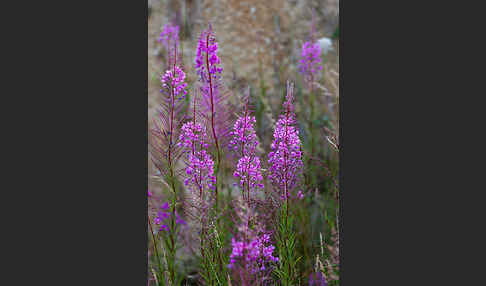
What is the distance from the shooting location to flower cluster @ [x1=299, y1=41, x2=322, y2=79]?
4078 mm

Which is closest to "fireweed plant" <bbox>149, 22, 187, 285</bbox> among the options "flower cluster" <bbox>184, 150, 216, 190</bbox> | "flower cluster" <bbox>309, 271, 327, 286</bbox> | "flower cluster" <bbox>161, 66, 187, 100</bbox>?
"flower cluster" <bbox>161, 66, 187, 100</bbox>

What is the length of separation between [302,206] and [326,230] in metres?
0.23

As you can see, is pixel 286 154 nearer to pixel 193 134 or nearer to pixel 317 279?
pixel 193 134

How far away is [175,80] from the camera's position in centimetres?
321

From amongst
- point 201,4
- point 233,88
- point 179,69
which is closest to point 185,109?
point 179,69

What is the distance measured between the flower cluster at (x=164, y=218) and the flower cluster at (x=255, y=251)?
2.38ft

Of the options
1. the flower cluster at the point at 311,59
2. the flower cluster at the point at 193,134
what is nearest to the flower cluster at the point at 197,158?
the flower cluster at the point at 193,134

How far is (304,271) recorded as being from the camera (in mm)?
3396

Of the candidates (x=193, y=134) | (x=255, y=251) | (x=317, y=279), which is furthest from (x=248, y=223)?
(x=317, y=279)

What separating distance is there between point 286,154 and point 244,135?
270 millimetres

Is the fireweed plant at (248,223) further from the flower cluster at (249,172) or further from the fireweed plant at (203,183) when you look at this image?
the fireweed plant at (203,183)

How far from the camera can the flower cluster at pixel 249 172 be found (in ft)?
9.96

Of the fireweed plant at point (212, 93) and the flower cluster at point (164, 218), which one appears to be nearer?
the fireweed plant at point (212, 93)

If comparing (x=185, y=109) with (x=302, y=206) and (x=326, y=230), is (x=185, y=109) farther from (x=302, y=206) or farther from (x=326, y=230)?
(x=326, y=230)
